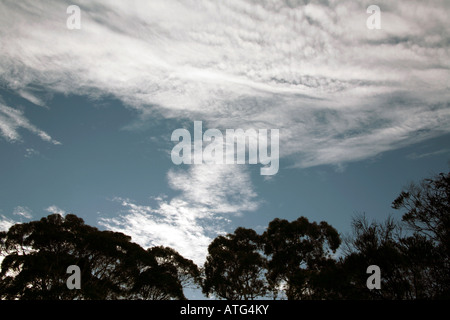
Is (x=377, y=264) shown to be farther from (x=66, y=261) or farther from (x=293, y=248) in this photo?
(x=66, y=261)

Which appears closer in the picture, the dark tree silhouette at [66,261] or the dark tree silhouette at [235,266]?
the dark tree silhouette at [66,261]

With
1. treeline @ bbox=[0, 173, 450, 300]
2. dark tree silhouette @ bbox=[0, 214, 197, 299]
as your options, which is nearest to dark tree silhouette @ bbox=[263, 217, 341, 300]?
treeline @ bbox=[0, 173, 450, 300]

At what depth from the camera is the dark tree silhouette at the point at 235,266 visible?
86.6 ft

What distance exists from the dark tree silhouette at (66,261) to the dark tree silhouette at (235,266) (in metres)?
6.37

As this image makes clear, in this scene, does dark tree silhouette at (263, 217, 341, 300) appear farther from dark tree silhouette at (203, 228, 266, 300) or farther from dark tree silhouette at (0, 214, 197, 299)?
dark tree silhouette at (0, 214, 197, 299)

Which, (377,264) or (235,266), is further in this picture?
(235,266)

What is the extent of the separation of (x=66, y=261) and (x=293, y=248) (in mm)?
19411

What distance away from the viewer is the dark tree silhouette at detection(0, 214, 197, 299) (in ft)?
64.1

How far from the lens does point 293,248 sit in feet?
86.6

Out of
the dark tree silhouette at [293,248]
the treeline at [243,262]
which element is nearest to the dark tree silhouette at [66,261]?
the treeline at [243,262]

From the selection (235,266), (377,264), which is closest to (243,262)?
(235,266)

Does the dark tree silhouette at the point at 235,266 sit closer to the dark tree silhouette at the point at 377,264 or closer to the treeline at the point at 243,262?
the treeline at the point at 243,262
